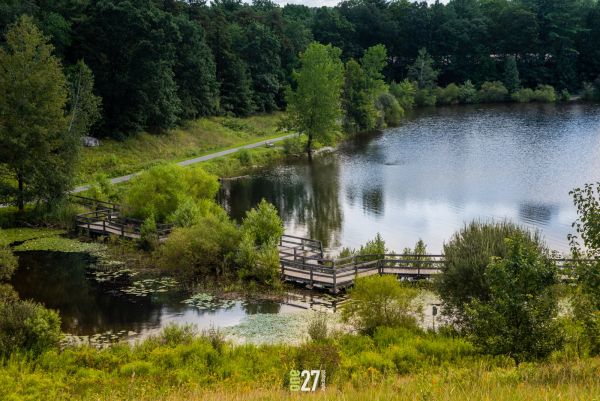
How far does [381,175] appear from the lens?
57.0m

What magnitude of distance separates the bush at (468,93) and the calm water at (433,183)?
28.7 m

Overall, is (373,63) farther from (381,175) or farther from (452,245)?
(452,245)

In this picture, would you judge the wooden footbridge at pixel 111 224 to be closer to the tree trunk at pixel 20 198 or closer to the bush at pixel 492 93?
the tree trunk at pixel 20 198

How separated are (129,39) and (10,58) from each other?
2410 centimetres

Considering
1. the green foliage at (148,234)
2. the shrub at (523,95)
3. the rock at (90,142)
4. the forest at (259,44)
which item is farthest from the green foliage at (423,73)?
the green foliage at (148,234)

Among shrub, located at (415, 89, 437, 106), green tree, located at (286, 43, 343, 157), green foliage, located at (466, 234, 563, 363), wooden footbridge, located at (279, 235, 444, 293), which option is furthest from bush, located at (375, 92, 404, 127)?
green foliage, located at (466, 234, 563, 363)

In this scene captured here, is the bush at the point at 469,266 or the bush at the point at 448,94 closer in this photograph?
the bush at the point at 469,266

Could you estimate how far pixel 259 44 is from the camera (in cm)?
9044

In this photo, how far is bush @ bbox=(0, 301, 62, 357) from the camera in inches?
809

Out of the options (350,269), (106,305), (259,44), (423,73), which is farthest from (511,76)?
(106,305)

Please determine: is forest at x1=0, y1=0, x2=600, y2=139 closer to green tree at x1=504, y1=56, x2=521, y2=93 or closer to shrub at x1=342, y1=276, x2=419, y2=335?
green tree at x1=504, y1=56, x2=521, y2=93

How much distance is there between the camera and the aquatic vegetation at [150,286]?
2897 centimetres

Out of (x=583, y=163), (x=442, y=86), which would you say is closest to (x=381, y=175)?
(x=583, y=163)

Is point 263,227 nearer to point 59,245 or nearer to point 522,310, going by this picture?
point 59,245
